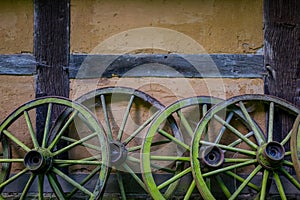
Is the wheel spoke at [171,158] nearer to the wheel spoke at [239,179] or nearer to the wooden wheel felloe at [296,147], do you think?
the wheel spoke at [239,179]

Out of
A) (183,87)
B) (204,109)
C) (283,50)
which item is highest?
(283,50)

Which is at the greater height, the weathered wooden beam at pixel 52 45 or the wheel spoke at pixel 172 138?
the weathered wooden beam at pixel 52 45

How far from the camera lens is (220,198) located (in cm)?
268

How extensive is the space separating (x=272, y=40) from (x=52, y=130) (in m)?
1.59

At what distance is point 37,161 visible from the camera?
8.05 feet

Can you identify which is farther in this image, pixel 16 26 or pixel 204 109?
pixel 16 26

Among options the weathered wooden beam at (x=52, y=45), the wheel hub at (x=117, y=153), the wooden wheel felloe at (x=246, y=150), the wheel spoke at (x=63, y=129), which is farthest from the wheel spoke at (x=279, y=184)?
the weathered wooden beam at (x=52, y=45)

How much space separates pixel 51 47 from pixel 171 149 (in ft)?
3.50

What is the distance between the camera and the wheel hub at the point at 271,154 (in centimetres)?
242

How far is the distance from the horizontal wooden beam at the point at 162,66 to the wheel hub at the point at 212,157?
0.57 m

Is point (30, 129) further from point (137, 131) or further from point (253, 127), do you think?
point (253, 127)

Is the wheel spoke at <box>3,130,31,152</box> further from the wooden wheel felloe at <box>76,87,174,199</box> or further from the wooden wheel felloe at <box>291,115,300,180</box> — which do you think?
the wooden wheel felloe at <box>291,115,300,180</box>

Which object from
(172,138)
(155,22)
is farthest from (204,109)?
(155,22)

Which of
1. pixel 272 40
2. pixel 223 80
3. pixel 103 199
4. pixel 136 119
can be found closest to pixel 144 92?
pixel 136 119
